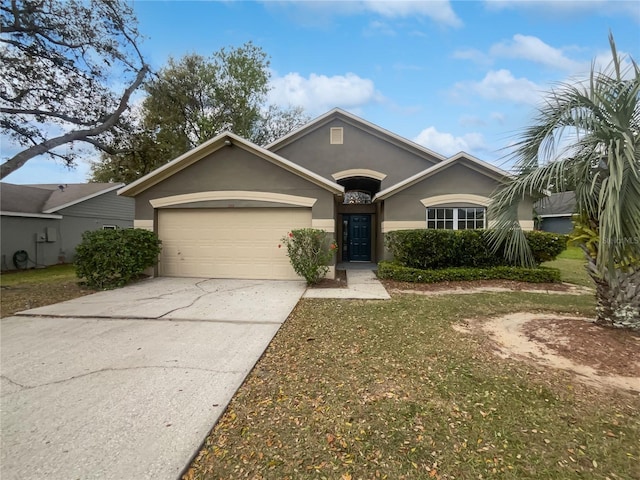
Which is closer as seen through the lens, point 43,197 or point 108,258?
point 108,258

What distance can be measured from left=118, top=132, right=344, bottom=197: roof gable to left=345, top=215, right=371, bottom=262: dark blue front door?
5470 millimetres

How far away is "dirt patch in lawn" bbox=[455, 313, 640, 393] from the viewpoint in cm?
362

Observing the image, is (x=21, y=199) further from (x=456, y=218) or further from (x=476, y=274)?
(x=476, y=274)

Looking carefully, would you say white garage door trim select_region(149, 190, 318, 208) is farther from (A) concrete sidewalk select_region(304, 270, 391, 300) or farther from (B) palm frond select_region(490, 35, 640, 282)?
(B) palm frond select_region(490, 35, 640, 282)

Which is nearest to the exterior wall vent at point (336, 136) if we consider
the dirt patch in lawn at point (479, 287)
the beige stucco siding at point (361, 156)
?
the beige stucco siding at point (361, 156)

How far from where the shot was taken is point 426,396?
10.4 feet

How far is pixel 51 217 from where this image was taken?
16.1m

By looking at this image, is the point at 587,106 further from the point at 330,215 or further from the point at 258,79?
the point at 258,79

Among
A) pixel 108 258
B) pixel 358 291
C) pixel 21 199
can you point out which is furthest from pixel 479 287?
pixel 21 199

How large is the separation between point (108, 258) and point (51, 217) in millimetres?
10889

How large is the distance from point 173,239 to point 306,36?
938cm

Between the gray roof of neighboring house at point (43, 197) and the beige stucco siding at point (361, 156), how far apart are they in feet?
42.2

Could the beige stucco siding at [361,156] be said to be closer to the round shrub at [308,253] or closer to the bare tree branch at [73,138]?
the round shrub at [308,253]

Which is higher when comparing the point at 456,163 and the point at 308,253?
the point at 456,163
